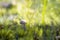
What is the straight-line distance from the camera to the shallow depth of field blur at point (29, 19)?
1759 millimetres

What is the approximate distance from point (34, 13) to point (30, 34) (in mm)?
222

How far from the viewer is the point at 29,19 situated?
1792 mm

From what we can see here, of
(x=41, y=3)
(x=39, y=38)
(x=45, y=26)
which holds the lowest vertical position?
(x=39, y=38)

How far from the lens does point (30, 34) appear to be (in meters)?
1.78

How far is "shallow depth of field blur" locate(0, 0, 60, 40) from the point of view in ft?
5.77

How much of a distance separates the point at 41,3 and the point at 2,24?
1.51 ft

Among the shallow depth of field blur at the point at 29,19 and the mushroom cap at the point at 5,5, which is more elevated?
the mushroom cap at the point at 5,5

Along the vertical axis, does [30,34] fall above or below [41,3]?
below

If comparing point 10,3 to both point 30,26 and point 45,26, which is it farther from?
point 45,26

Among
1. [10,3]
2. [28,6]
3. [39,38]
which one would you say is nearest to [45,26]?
[39,38]

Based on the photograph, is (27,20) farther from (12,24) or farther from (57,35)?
(57,35)

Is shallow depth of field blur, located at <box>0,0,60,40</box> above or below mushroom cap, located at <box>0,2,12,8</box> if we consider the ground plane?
below

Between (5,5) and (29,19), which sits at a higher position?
(5,5)

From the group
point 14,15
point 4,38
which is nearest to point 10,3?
point 14,15
